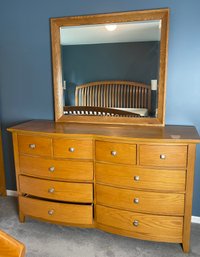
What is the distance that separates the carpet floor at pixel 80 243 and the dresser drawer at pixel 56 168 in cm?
54

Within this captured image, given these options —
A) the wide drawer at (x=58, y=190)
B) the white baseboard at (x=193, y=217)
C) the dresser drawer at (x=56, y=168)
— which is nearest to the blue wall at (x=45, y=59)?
the white baseboard at (x=193, y=217)

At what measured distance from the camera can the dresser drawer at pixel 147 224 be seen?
1793mm

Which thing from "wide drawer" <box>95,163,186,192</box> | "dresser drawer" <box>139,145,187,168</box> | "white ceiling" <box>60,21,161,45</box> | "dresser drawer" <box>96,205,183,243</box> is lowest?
"dresser drawer" <box>96,205,183,243</box>

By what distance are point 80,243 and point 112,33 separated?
186 centimetres

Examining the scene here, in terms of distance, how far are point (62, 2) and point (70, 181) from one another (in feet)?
5.39

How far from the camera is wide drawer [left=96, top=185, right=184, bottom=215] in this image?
1760mm

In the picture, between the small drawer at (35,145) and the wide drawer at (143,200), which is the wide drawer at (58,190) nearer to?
→ the wide drawer at (143,200)

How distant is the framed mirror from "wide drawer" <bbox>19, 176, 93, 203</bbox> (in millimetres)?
641

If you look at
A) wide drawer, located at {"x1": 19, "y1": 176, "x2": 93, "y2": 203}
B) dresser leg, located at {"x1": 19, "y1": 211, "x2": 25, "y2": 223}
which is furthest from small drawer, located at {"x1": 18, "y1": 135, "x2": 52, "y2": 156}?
dresser leg, located at {"x1": 19, "y1": 211, "x2": 25, "y2": 223}

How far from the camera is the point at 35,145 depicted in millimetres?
1993

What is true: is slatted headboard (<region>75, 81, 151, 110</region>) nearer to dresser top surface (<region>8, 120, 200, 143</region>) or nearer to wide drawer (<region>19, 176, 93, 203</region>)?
dresser top surface (<region>8, 120, 200, 143</region>)

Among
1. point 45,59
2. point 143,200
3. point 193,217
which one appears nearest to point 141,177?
point 143,200

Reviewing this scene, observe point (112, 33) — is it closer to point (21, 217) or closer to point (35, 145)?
point (35, 145)

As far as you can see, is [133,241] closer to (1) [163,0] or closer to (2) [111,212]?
(2) [111,212]
